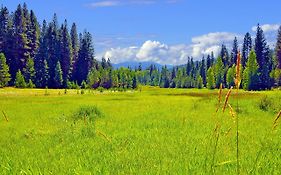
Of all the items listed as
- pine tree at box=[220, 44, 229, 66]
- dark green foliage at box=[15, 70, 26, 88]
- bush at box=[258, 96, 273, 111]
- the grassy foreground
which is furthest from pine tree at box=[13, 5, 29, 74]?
the grassy foreground

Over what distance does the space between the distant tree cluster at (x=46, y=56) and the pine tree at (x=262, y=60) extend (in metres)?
42.5

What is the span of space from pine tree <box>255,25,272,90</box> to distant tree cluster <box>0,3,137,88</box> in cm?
4248

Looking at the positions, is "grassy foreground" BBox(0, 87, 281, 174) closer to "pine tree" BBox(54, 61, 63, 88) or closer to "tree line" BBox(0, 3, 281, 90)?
"tree line" BBox(0, 3, 281, 90)

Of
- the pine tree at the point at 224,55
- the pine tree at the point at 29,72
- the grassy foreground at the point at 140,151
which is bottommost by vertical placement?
the grassy foreground at the point at 140,151

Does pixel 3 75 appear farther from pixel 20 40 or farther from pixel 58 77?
pixel 20 40

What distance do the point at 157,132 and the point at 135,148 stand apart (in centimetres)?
406

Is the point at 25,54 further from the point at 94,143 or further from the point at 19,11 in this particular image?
the point at 94,143

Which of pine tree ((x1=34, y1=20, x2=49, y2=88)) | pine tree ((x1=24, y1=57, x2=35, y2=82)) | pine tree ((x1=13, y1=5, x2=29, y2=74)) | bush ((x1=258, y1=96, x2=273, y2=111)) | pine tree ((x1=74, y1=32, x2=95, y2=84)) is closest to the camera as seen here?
bush ((x1=258, y1=96, x2=273, y2=111))

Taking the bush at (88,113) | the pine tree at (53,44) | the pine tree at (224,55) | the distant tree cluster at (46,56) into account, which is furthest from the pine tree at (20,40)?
the bush at (88,113)

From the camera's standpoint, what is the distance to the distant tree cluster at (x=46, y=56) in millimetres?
109225

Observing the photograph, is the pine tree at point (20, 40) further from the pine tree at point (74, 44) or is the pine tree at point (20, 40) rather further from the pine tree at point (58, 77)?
the pine tree at point (74, 44)

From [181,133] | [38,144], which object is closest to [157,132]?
[181,133]

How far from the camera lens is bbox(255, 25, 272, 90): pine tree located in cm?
10988

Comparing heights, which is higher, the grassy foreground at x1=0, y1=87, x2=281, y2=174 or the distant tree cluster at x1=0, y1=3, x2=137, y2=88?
the distant tree cluster at x1=0, y1=3, x2=137, y2=88
